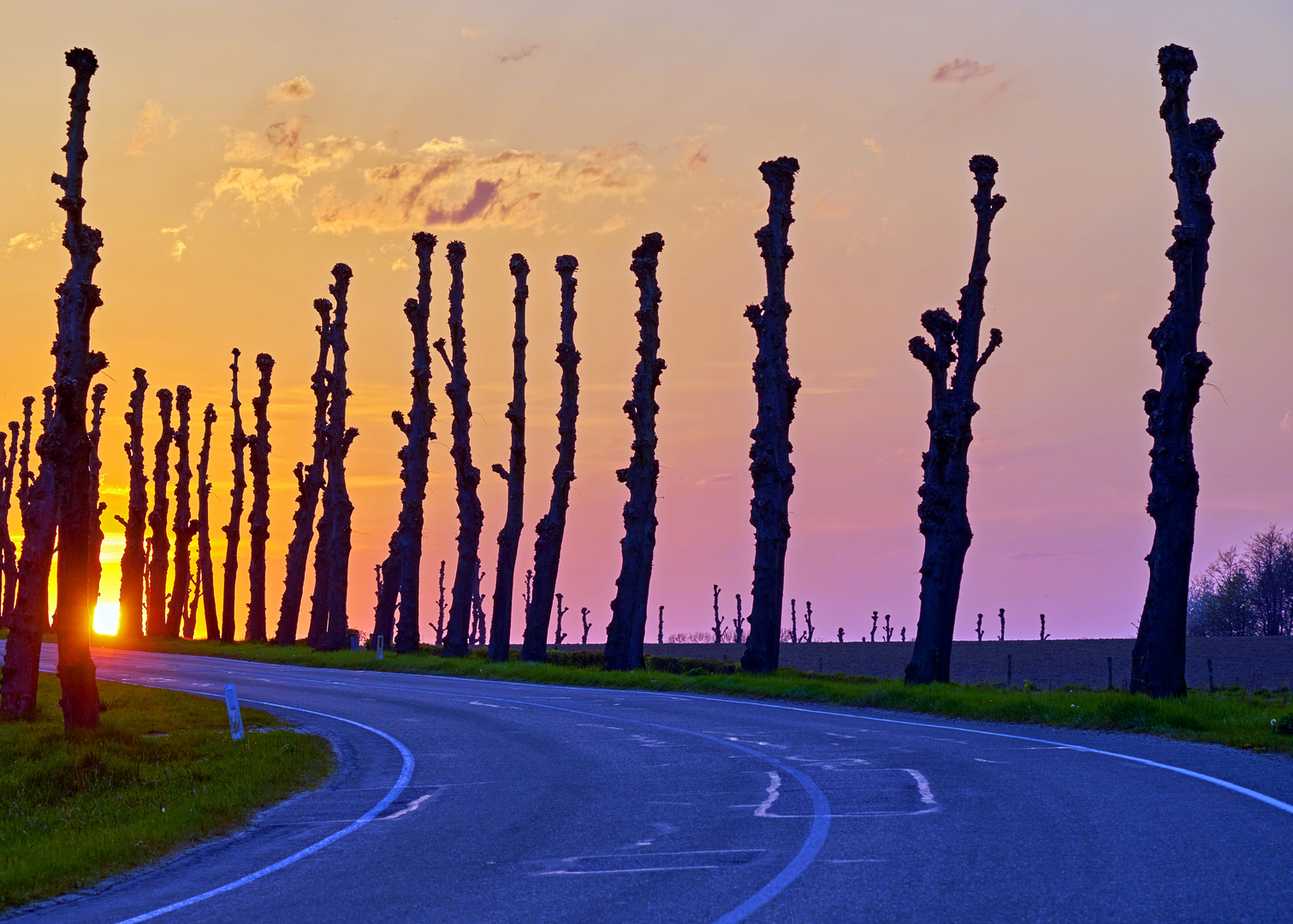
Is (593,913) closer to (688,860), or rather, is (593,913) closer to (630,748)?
(688,860)

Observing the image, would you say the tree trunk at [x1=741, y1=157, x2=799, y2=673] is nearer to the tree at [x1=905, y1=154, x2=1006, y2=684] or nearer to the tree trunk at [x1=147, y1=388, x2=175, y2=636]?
the tree at [x1=905, y1=154, x2=1006, y2=684]

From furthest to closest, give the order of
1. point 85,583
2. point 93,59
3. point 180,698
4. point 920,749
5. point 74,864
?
1. point 180,698
2. point 93,59
3. point 85,583
4. point 920,749
5. point 74,864

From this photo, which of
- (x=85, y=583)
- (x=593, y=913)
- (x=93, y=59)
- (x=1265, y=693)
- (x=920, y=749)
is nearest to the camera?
(x=593, y=913)

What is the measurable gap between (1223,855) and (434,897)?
553 centimetres

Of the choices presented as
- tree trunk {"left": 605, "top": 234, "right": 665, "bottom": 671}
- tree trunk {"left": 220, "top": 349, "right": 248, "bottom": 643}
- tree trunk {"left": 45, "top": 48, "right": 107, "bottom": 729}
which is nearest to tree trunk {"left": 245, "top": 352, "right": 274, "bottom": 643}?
tree trunk {"left": 220, "top": 349, "right": 248, "bottom": 643}

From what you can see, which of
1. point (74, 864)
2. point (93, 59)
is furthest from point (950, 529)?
point (74, 864)

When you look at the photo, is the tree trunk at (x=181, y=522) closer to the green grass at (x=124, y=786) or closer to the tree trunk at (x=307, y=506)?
the tree trunk at (x=307, y=506)

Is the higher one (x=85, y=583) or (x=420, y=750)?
(x=85, y=583)

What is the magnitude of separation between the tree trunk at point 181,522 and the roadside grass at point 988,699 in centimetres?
Answer: 2943

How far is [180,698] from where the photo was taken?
28953mm

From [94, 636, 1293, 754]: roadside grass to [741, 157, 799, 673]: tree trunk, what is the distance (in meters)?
→ 1.38

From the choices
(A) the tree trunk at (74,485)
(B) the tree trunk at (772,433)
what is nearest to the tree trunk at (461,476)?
(B) the tree trunk at (772,433)

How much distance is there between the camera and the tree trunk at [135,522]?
224 feet

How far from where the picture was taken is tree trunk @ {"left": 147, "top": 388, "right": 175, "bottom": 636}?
66.9 m
